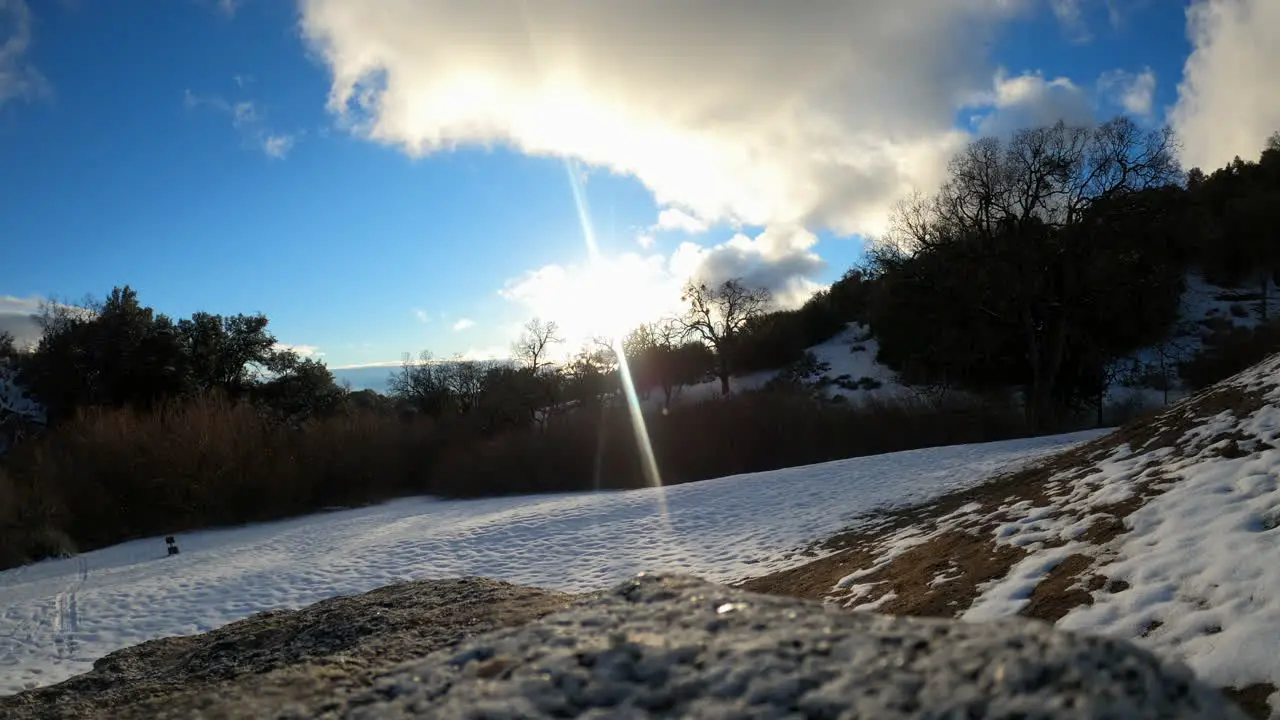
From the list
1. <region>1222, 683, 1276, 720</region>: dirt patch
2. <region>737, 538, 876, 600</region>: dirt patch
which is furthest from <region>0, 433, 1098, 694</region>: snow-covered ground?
<region>1222, 683, 1276, 720</region>: dirt patch

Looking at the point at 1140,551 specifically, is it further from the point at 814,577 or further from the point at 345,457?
the point at 345,457

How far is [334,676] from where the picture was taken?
8.84 feet

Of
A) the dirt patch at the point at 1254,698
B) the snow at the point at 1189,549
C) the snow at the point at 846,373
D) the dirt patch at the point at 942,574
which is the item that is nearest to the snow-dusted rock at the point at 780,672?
the dirt patch at the point at 1254,698

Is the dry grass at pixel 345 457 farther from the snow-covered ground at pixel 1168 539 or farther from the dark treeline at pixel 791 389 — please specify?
the snow-covered ground at pixel 1168 539

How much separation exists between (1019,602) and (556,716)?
168 inches

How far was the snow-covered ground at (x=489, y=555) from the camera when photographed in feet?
39.9

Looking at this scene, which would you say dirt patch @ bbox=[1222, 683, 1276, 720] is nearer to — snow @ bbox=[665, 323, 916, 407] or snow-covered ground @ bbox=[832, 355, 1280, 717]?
snow-covered ground @ bbox=[832, 355, 1280, 717]

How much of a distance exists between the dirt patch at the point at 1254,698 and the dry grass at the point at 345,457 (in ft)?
81.5

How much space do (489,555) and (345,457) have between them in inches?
761

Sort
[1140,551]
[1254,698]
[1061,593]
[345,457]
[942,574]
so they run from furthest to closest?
[345,457], [942,574], [1140,551], [1061,593], [1254,698]

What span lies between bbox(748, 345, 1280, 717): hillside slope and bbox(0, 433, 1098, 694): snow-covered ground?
354cm

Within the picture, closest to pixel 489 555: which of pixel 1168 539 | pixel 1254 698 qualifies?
pixel 1168 539

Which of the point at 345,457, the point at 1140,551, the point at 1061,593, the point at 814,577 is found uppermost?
the point at 345,457

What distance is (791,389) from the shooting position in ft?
114
